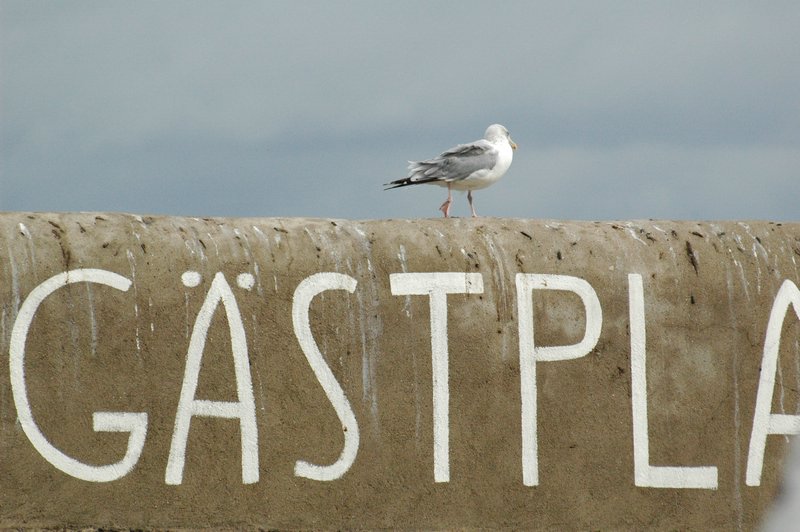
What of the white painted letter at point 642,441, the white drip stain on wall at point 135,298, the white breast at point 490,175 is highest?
the white breast at point 490,175

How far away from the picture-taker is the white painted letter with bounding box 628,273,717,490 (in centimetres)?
848

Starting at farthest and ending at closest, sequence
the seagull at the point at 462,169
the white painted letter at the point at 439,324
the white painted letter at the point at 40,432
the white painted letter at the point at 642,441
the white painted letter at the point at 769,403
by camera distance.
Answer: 1. the seagull at the point at 462,169
2. the white painted letter at the point at 769,403
3. the white painted letter at the point at 642,441
4. the white painted letter at the point at 439,324
5. the white painted letter at the point at 40,432

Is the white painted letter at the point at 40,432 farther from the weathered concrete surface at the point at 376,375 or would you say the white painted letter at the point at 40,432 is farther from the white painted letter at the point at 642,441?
the white painted letter at the point at 642,441

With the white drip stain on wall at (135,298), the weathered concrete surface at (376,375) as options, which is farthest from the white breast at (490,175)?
the white drip stain on wall at (135,298)

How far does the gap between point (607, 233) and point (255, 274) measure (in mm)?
2423

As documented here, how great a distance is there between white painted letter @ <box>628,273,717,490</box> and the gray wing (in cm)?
206

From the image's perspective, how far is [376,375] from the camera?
8.30 metres

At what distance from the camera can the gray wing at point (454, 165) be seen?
33.1 feet

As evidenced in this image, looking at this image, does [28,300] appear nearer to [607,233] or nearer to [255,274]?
[255,274]

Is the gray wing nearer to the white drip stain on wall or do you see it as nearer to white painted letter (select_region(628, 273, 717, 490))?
white painted letter (select_region(628, 273, 717, 490))

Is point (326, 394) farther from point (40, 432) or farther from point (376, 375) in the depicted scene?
point (40, 432)

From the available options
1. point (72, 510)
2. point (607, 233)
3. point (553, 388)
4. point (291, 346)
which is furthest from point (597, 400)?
point (72, 510)

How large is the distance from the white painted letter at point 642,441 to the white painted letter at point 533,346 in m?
0.26

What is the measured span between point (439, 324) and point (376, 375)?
533 millimetres
